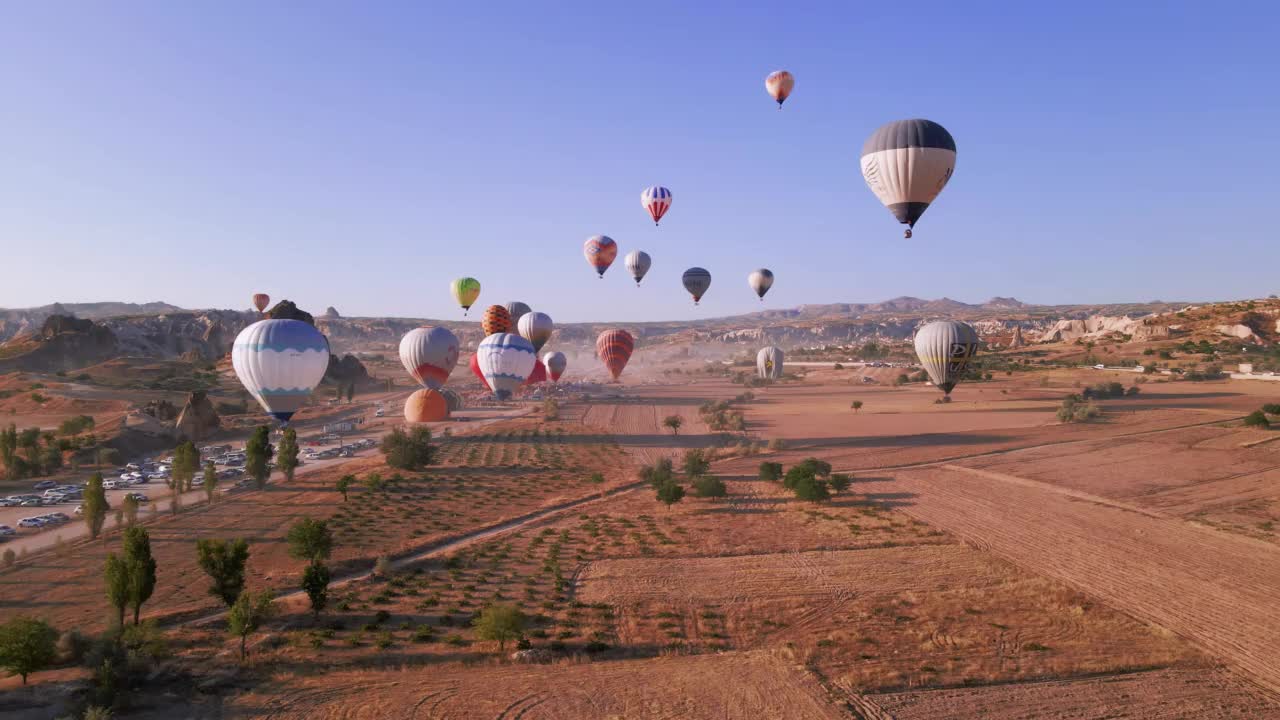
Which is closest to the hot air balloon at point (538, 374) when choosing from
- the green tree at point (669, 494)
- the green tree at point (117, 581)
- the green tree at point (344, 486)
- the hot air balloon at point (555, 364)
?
the hot air balloon at point (555, 364)

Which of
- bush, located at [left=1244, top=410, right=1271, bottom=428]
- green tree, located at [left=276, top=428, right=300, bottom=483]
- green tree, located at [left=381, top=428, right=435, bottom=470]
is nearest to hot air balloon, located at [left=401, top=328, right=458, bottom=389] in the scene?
green tree, located at [left=381, top=428, right=435, bottom=470]

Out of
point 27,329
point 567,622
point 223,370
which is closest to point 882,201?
point 567,622

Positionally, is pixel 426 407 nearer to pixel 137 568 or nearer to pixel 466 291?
pixel 466 291

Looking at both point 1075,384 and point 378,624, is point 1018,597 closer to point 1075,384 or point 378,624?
point 378,624

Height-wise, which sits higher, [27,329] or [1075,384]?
[27,329]

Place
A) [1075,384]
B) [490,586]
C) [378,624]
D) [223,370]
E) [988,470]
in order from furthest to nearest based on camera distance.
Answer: [223,370]
[1075,384]
[988,470]
[490,586]
[378,624]
